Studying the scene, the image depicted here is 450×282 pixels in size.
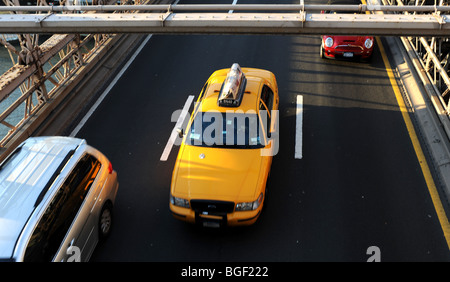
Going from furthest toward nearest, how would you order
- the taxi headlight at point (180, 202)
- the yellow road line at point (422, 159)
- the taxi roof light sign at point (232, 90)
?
the taxi roof light sign at point (232, 90) < the yellow road line at point (422, 159) < the taxi headlight at point (180, 202)

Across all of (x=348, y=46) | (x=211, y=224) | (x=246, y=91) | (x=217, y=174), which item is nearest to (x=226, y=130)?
(x=217, y=174)

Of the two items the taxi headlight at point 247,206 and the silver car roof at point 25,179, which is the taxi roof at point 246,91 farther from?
the silver car roof at point 25,179

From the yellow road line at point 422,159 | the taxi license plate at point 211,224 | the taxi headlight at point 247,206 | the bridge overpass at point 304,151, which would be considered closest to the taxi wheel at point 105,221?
the bridge overpass at point 304,151

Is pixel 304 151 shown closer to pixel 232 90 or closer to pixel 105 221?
pixel 232 90

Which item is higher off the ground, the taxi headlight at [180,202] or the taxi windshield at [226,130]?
the taxi windshield at [226,130]

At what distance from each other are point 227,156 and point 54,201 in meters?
3.40

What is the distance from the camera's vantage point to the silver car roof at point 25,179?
605cm

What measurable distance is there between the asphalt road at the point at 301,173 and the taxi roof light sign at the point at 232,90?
190 cm

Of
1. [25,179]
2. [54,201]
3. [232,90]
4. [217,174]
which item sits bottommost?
[54,201]

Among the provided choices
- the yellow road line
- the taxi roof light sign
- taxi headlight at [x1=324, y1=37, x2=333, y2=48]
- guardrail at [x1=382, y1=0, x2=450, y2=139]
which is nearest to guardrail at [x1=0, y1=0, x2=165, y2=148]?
the taxi roof light sign

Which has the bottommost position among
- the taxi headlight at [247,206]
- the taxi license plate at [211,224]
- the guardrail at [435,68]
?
the taxi license plate at [211,224]

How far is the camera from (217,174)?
8.04m

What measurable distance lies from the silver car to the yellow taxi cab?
57.7 inches
